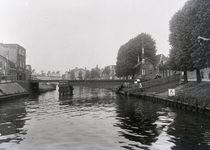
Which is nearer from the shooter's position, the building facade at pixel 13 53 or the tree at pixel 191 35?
the tree at pixel 191 35

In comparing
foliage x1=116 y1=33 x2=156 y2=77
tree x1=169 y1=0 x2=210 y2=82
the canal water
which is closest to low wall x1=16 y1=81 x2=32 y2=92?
foliage x1=116 y1=33 x2=156 y2=77

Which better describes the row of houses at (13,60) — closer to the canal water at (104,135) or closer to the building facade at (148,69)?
the building facade at (148,69)

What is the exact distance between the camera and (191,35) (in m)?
34.8

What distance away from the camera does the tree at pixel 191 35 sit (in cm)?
3073

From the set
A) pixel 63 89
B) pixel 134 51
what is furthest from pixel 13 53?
pixel 134 51

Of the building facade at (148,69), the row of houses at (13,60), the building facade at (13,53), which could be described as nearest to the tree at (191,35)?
the building facade at (148,69)

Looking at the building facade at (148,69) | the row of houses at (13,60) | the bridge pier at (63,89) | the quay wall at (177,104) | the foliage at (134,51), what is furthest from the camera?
the building facade at (148,69)

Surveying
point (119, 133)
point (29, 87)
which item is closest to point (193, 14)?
point (119, 133)

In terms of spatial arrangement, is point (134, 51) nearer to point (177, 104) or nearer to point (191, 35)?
point (191, 35)

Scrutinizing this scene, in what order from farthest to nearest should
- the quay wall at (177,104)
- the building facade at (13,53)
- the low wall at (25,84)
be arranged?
the building facade at (13,53)
the low wall at (25,84)
the quay wall at (177,104)

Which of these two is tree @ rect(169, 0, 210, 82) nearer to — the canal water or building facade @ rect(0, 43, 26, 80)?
the canal water

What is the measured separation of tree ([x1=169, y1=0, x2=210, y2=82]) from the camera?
101 feet

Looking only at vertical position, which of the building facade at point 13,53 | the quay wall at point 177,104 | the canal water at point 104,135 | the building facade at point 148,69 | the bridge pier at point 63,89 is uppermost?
the building facade at point 13,53

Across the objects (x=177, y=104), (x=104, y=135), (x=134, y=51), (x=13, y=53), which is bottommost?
(x=104, y=135)
